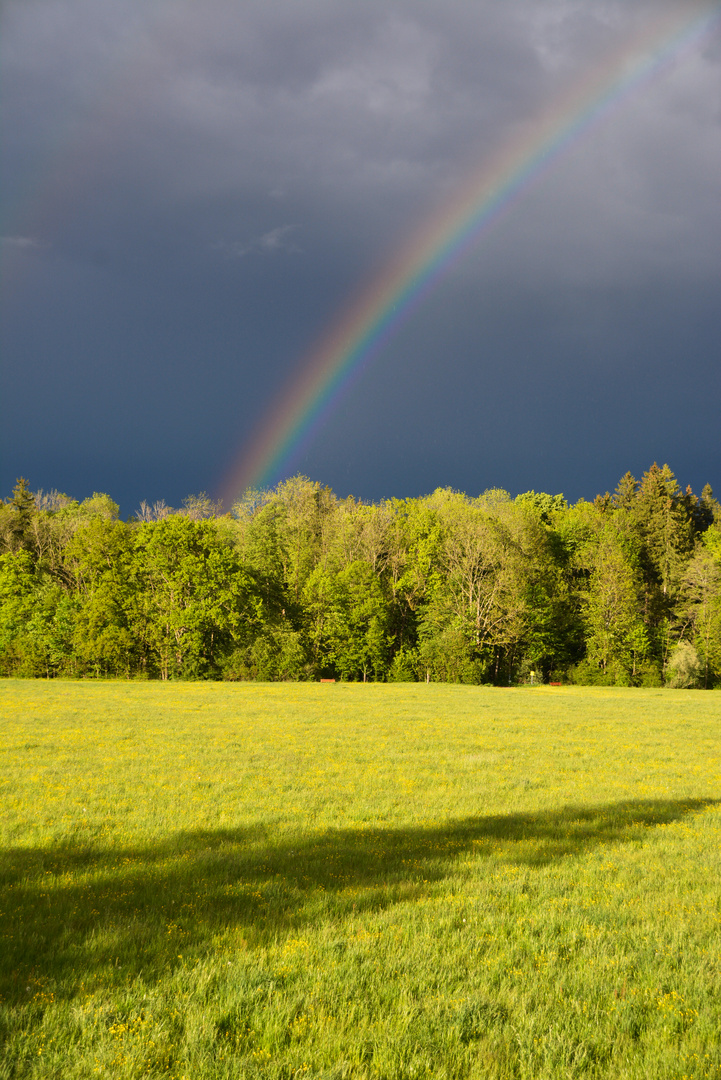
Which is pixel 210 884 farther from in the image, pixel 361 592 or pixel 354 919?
pixel 361 592

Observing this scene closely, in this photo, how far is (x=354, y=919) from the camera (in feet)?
21.8

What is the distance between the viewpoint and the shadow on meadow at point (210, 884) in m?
5.67

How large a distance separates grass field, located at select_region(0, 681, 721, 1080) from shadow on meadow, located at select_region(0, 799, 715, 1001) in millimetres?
33

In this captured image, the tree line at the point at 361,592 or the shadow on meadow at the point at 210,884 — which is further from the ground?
the tree line at the point at 361,592

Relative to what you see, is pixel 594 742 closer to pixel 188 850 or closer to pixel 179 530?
pixel 188 850

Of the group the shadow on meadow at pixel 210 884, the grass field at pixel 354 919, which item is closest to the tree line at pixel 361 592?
the grass field at pixel 354 919

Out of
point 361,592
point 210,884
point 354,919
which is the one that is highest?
point 361,592

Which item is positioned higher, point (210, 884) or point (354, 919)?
point (210, 884)

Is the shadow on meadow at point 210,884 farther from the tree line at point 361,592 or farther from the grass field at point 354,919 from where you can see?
the tree line at point 361,592

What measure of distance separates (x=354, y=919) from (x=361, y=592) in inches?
2094

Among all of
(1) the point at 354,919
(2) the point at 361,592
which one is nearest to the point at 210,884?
(1) the point at 354,919

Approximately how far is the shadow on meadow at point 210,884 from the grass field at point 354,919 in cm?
3

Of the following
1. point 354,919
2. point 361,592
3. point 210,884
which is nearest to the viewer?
point 354,919

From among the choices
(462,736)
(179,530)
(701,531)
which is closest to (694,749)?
(462,736)
